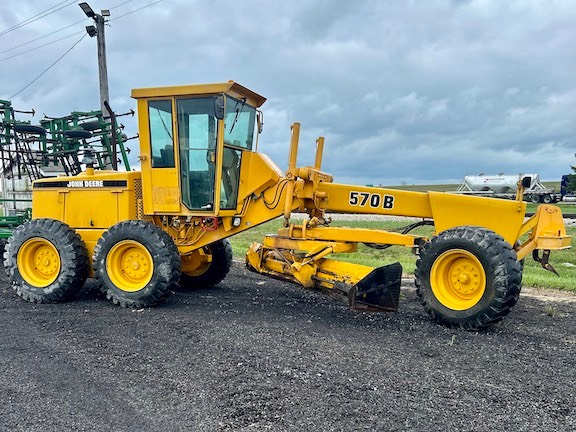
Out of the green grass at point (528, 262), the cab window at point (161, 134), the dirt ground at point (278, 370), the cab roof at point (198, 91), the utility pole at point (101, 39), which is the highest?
the utility pole at point (101, 39)

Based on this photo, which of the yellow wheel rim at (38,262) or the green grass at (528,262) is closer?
the yellow wheel rim at (38,262)

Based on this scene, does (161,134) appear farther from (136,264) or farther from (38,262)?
(38,262)

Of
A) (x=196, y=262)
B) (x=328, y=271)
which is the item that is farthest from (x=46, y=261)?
(x=328, y=271)

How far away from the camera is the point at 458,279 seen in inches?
238

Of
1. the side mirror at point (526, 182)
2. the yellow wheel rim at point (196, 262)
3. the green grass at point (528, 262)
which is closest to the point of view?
the side mirror at point (526, 182)

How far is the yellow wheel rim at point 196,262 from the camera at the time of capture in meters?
8.49

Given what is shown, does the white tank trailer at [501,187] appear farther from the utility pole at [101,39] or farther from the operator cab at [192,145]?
the operator cab at [192,145]

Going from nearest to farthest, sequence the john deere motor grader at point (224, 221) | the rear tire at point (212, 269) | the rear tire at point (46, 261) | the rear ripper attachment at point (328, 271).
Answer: the john deere motor grader at point (224, 221) < the rear ripper attachment at point (328, 271) < the rear tire at point (46, 261) < the rear tire at point (212, 269)

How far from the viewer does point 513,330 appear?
19.8 feet

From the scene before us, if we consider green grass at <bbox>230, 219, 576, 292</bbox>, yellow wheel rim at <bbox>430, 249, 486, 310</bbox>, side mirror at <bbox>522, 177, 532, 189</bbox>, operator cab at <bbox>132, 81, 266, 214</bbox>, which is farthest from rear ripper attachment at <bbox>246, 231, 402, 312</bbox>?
green grass at <bbox>230, 219, 576, 292</bbox>

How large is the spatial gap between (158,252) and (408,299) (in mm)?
3728

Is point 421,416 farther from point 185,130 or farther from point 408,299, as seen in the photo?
point 185,130

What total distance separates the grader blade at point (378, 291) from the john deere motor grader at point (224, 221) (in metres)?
0.01

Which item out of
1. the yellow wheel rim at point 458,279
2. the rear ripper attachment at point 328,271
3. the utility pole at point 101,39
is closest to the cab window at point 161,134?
the rear ripper attachment at point 328,271
